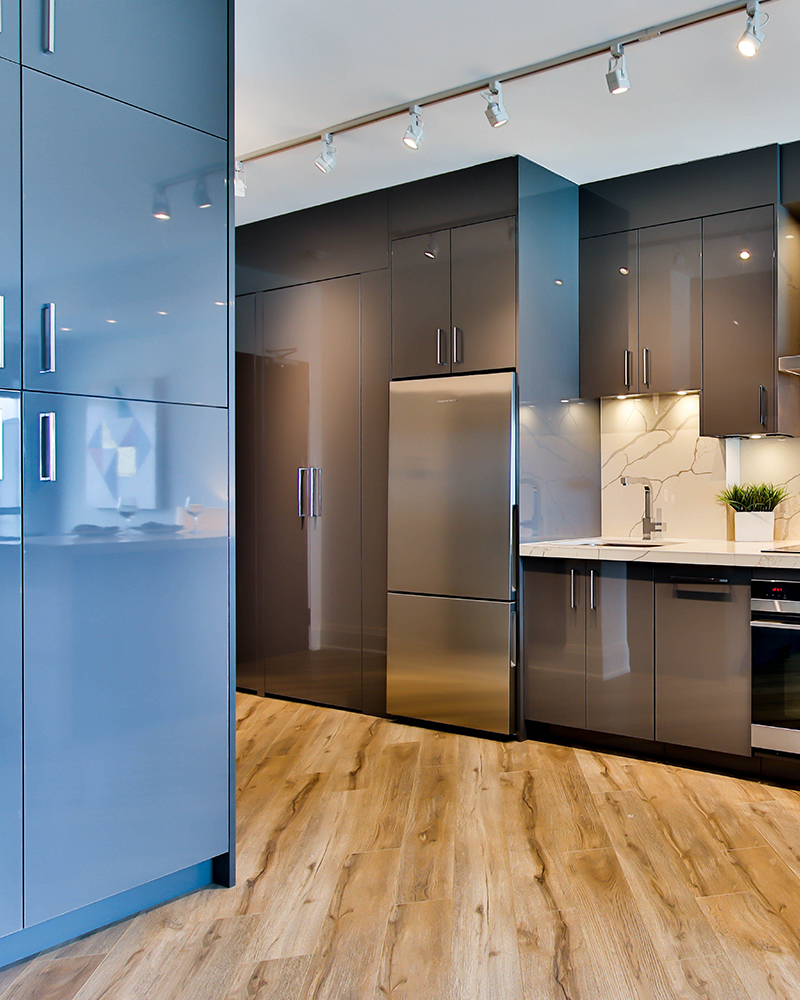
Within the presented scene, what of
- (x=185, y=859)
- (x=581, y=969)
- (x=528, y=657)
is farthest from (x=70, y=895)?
(x=528, y=657)

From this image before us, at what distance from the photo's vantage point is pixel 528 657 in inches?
157

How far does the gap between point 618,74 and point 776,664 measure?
7.36 feet

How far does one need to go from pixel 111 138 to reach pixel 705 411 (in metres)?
2.82

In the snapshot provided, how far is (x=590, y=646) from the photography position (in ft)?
12.5

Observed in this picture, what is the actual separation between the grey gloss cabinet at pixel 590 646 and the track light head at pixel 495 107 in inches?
73.5

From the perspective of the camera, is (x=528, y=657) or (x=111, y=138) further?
(x=528, y=657)

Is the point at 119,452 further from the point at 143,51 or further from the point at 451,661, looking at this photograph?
the point at 451,661

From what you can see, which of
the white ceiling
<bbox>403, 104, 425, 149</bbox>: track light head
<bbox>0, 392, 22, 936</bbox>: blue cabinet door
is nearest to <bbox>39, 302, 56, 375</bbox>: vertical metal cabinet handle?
<bbox>0, 392, 22, 936</bbox>: blue cabinet door

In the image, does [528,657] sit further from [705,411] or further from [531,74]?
[531,74]

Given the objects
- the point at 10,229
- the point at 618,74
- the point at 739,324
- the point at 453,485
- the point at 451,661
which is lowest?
the point at 451,661

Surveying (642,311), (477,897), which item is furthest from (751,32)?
(477,897)

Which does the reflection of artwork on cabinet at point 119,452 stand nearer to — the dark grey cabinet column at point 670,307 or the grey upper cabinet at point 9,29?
the grey upper cabinet at point 9,29

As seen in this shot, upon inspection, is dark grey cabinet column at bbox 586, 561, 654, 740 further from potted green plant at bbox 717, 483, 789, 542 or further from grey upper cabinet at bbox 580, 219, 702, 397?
grey upper cabinet at bbox 580, 219, 702, 397

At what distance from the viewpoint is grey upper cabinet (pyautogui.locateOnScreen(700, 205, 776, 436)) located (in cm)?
377
